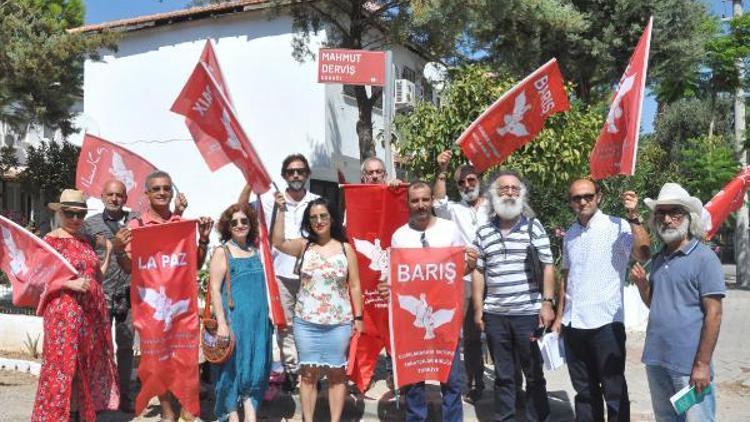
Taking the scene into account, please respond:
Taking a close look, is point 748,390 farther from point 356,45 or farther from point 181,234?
point 356,45

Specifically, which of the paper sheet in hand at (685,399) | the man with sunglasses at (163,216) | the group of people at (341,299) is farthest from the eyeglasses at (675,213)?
the man with sunglasses at (163,216)

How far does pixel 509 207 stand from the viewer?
5383 millimetres

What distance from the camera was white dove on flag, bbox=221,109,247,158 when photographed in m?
5.63

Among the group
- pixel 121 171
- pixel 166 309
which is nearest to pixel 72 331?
pixel 166 309

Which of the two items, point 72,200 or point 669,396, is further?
point 72,200

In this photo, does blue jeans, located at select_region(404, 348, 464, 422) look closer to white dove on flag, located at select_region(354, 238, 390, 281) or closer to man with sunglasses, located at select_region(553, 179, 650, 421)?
man with sunglasses, located at select_region(553, 179, 650, 421)

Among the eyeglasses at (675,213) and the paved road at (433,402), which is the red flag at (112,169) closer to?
the paved road at (433,402)

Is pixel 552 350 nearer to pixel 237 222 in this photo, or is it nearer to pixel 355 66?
pixel 237 222

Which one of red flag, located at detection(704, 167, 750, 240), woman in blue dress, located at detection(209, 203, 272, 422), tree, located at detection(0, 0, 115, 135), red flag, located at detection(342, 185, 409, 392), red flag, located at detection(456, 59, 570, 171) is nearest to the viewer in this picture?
woman in blue dress, located at detection(209, 203, 272, 422)

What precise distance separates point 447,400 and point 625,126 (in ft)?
7.81

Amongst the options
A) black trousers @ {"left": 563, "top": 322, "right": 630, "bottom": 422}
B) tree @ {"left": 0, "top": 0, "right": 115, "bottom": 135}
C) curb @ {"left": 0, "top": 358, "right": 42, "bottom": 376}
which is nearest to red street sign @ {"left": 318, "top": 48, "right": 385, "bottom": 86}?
black trousers @ {"left": 563, "top": 322, "right": 630, "bottom": 422}

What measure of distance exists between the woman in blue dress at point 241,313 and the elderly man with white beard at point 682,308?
2807mm

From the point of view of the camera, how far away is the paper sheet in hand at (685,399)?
13.4ft

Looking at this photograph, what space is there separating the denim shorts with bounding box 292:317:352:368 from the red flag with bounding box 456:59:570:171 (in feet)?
6.94
